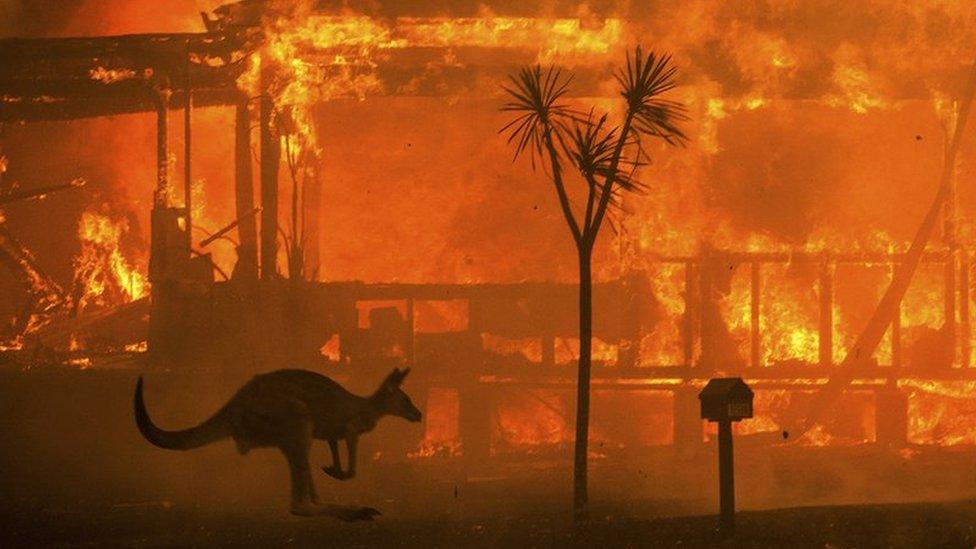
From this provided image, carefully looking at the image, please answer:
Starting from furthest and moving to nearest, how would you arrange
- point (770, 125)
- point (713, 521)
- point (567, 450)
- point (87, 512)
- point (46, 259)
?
1. point (46, 259)
2. point (770, 125)
3. point (567, 450)
4. point (87, 512)
5. point (713, 521)

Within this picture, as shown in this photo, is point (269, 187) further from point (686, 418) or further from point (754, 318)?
point (754, 318)

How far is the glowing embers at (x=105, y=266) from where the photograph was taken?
25094 mm

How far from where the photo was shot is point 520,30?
2162cm

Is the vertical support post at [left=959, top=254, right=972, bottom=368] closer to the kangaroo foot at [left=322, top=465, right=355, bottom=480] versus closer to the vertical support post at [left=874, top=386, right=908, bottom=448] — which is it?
the vertical support post at [left=874, top=386, right=908, bottom=448]

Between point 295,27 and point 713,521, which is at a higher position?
point 295,27

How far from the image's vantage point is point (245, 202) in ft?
72.6

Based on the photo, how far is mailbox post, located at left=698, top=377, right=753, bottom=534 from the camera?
35.5 feet

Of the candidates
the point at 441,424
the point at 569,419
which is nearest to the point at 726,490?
the point at 569,419

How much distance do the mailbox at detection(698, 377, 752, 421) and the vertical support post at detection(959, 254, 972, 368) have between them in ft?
36.9

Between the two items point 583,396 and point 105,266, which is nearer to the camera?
point 583,396

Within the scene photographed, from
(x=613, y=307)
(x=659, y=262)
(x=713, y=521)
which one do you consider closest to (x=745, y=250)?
(x=659, y=262)

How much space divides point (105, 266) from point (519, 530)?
1564 centimetres

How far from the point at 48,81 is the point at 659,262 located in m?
10.6

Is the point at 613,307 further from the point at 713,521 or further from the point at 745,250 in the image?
the point at 713,521
